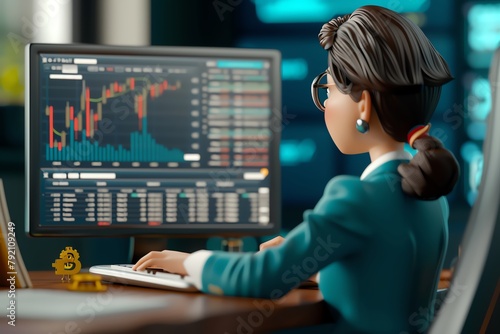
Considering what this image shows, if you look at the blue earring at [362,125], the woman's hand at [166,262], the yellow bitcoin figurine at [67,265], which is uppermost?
the blue earring at [362,125]

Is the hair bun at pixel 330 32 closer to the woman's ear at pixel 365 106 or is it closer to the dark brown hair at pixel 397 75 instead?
the dark brown hair at pixel 397 75

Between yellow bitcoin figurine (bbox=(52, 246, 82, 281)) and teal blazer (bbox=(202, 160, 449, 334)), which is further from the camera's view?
yellow bitcoin figurine (bbox=(52, 246, 82, 281))

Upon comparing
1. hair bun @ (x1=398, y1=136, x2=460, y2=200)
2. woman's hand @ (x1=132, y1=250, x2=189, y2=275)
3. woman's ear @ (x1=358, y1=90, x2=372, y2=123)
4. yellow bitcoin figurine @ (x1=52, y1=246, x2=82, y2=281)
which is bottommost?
yellow bitcoin figurine @ (x1=52, y1=246, x2=82, y2=281)

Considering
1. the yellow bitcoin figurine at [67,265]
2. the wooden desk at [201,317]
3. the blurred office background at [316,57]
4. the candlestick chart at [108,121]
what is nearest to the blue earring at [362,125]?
the wooden desk at [201,317]

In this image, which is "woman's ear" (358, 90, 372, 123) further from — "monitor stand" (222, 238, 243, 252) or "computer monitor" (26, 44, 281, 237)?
"monitor stand" (222, 238, 243, 252)

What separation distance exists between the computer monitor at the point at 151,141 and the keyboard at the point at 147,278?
0.63 feet

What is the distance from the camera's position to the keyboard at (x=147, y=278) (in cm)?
126

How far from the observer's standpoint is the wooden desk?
3.15 feet

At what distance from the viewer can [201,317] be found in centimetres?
104

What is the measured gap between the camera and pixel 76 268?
60.4 inches

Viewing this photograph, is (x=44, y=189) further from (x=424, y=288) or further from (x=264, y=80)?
(x=424, y=288)

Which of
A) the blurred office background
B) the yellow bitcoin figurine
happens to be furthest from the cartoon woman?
the blurred office background

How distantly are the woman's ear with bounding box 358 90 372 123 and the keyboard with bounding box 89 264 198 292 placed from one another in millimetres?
386

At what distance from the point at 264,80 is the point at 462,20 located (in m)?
1.50
